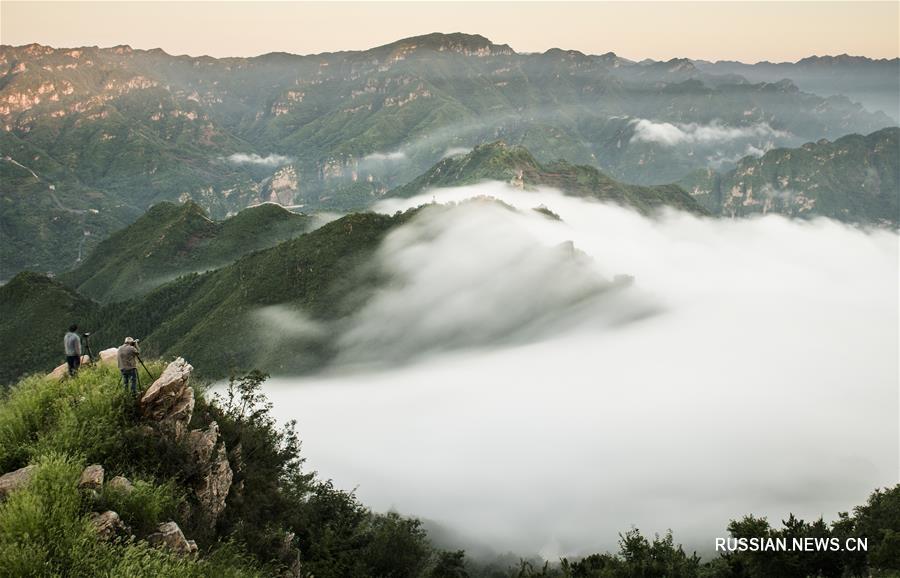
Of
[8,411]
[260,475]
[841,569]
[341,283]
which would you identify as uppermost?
[341,283]

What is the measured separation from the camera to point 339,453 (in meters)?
184

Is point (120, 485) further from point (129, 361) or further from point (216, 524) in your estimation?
point (216, 524)

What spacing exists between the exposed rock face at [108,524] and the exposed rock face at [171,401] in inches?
266

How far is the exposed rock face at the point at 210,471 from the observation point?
26.3 metres

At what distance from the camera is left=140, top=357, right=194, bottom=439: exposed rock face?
1001 inches

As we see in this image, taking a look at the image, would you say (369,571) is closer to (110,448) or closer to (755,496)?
(110,448)

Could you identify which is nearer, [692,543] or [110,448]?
[110,448]

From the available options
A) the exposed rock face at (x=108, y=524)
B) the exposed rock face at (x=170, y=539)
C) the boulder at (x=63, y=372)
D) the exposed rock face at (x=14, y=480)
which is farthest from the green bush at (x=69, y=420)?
the exposed rock face at (x=170, y=539)

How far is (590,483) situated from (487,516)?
48.9 meters

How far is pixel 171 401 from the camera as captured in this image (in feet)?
86.3

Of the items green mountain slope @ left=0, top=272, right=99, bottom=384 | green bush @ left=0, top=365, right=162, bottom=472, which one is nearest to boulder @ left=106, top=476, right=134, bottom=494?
green bush @ left=0, top=365, right=162, bottom=472

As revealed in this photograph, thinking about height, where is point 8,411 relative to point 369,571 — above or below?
above

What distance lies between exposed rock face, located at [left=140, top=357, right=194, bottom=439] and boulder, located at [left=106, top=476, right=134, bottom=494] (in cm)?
466

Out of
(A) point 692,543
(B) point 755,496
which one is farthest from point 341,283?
(B) point 755,496
